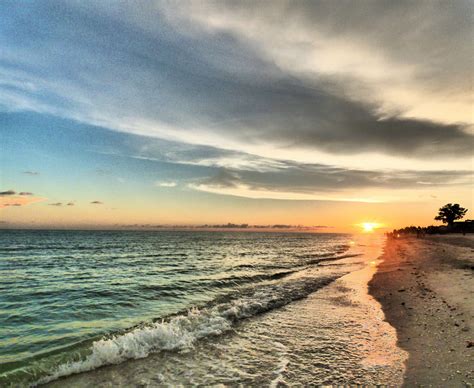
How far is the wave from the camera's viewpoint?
9695mm

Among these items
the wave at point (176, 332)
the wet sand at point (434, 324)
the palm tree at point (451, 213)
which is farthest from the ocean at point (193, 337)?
the palm tree at point (451, 213)

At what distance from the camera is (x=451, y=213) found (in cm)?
12131

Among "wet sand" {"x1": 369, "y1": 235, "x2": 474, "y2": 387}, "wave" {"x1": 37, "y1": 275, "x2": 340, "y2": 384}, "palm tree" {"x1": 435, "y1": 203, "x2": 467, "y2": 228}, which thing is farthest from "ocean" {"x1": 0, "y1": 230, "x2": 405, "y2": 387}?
"palm tree" {"x1": 435, "y1": 203, "x2": 467, "y2": 228}

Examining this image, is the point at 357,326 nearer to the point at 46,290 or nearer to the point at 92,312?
the point at 92,312

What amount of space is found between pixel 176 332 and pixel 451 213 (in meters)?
142

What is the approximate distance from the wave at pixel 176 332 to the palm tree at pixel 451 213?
128295 millimetres

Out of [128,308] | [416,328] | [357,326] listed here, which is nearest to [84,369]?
[128,308]

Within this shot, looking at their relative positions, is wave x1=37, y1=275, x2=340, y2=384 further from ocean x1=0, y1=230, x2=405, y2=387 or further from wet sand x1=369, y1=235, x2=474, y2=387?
wet sand x1=369, y1=235, x2=474, y2=387

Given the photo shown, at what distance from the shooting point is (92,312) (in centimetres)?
1559

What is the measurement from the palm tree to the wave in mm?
128295

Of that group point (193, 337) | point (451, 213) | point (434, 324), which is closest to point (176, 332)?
point (193, 337)

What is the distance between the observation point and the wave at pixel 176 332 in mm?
9695

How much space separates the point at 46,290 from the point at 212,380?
18.2 meters

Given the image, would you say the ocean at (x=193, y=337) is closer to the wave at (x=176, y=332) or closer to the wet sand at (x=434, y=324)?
the wave at (x=176, y=332)
